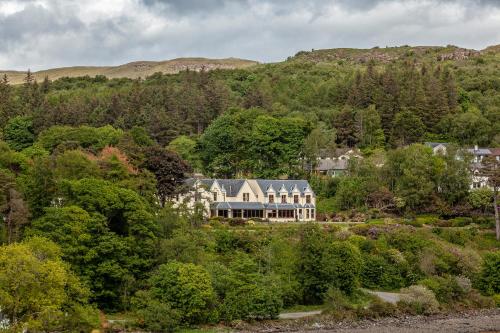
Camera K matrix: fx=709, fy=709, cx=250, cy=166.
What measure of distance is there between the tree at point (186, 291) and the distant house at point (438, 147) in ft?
143

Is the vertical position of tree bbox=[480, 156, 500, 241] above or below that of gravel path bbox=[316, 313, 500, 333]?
above

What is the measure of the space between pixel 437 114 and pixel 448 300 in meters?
47.2

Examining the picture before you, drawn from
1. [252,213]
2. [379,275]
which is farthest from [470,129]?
[379,275]

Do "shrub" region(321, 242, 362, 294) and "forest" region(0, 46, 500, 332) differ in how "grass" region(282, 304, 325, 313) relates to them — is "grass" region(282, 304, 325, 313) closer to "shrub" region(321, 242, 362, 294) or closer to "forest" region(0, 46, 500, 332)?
"forest" region(0, 46, 500, 332)

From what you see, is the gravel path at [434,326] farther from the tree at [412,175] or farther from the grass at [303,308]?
the tree at [412,175]

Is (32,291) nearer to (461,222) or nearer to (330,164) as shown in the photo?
(461,222)

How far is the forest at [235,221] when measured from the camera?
140ft

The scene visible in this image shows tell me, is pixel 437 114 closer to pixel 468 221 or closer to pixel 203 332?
pixel 468 221

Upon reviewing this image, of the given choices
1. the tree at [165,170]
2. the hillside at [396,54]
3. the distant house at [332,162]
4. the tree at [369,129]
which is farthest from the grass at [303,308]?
the hillside at [396,54]

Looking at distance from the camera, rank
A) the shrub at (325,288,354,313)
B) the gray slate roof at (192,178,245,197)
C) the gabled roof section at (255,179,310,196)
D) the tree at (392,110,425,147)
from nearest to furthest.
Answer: the shrub at (325,288,354,313)
the gray slate roof at (192,178,245,197)
the gabled roof section at (255,179,310,196)
the tree at (392,110,425,147)

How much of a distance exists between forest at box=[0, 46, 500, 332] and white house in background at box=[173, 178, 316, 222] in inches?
94.9

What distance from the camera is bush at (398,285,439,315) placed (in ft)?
159

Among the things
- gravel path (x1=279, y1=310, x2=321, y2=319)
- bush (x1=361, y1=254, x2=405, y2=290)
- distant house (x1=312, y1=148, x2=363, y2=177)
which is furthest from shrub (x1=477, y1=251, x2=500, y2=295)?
distant house (x1=312, y1=148, x2=363, y2=177)

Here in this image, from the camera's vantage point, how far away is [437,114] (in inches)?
3708
